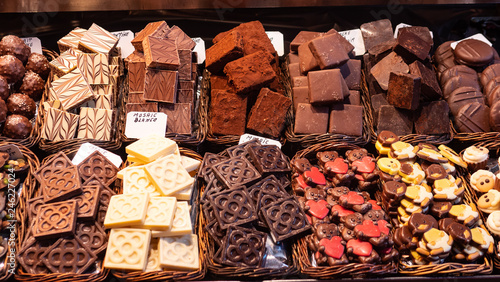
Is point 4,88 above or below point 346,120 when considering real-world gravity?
above

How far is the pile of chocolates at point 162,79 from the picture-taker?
293 cm

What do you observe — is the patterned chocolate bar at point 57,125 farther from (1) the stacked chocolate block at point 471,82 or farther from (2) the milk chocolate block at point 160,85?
(1) the stacked chocolate block at point 471,82

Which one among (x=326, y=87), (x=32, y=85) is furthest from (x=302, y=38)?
(x=32, y=85)

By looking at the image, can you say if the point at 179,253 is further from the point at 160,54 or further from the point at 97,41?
the point at 97,41

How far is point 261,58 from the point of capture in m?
3.05

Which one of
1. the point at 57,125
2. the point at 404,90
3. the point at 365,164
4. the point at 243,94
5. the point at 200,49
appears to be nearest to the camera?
the point at 365,164

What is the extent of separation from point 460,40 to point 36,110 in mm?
3425

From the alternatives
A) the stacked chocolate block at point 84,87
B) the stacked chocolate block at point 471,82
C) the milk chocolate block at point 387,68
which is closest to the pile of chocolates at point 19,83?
the stacked chocolate block at point 84,87

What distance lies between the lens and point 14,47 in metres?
3.08

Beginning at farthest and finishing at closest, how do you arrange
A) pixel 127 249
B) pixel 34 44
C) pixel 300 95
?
pixel 34 44 → pixel 300 95 → pixel 127 249

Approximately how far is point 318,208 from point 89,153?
1512 mm

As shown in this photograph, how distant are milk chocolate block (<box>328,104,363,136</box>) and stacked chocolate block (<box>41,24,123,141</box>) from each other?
1568mm

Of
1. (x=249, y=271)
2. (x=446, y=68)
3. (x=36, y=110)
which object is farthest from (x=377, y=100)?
(x=36, y=110)

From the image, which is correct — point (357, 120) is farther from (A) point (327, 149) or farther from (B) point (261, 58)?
(B) point (261, 58)
